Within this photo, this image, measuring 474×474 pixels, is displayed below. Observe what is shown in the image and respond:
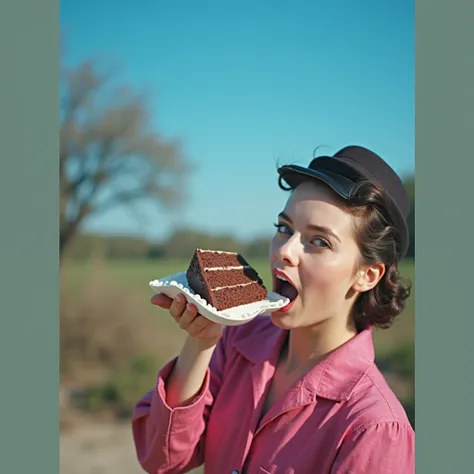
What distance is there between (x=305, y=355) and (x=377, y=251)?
1.31 ft

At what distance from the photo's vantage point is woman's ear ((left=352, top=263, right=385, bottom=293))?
1.80 metres

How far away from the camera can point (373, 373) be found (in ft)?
5.49

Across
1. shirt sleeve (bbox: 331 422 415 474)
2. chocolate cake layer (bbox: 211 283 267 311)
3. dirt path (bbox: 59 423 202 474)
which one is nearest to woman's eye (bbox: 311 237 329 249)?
chocolate cake layer (bbox: 211 283 267 311)

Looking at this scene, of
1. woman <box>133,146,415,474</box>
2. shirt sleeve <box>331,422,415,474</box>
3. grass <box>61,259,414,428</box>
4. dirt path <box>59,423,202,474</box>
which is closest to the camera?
shirt sleeve <box>331,422,415,474</box>

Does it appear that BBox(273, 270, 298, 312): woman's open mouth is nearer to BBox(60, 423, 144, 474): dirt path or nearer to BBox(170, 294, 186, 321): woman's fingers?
BBox(170, 294, 186, 321): woman's fingers

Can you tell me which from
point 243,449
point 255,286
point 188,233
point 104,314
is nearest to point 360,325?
point 255,286

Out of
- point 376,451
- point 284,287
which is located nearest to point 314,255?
point 284,287

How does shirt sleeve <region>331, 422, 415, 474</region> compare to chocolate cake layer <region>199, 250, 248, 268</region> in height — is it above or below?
below

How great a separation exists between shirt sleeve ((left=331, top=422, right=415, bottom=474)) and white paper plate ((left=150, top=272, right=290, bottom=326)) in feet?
1.38

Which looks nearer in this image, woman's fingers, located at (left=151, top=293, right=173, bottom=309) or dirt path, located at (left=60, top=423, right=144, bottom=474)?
woman's fingers, located at (left=151, top=293, right=173, bottom=309)

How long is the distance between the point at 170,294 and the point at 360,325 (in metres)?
0.65

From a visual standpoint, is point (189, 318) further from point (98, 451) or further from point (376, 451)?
point (98, 451)

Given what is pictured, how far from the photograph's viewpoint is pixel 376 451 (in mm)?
1468

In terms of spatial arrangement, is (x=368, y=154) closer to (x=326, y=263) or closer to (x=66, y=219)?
(x=326, y=263)
